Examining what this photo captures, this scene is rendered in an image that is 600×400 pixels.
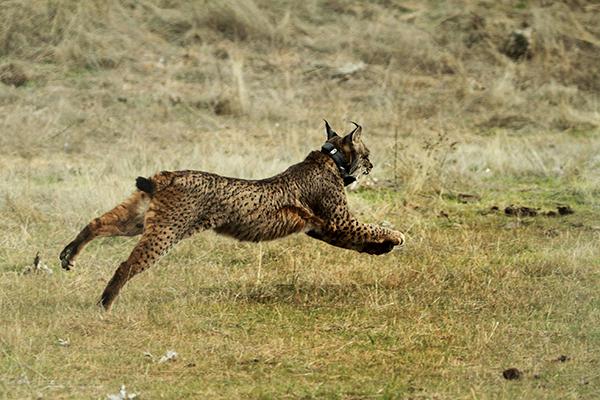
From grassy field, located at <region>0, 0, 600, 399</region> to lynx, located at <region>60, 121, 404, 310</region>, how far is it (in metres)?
0.33

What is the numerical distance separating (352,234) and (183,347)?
1.94 meters

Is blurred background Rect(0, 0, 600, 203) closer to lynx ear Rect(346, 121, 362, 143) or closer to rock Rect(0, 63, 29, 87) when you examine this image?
→ rock Rect(0, 63, 29, 87)

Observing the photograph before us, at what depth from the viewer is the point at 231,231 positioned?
7.71m

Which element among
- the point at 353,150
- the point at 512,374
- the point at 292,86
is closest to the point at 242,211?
the point at 353,150

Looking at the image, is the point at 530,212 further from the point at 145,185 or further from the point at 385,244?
the point at 145,185

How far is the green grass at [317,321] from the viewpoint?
5.98 m

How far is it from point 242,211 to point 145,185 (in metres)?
0.71

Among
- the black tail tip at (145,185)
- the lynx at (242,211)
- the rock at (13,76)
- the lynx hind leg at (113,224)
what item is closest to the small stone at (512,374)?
the lynx at (242,211)

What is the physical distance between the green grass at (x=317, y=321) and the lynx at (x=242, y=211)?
323 millimetres

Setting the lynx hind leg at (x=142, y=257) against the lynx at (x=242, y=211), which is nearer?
the lynx hind leg at (x=142, y=257)

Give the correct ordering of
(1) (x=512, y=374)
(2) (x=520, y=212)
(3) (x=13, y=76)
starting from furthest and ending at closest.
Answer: (3) (x=13, y=76) → (2) (x=520, y=212) → (1) (x=512, y=374)

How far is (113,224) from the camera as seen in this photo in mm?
7523

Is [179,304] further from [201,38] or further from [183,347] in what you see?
[201,38]

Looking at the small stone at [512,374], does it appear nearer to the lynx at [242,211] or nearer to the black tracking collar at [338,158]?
the lynx at [242,211]
